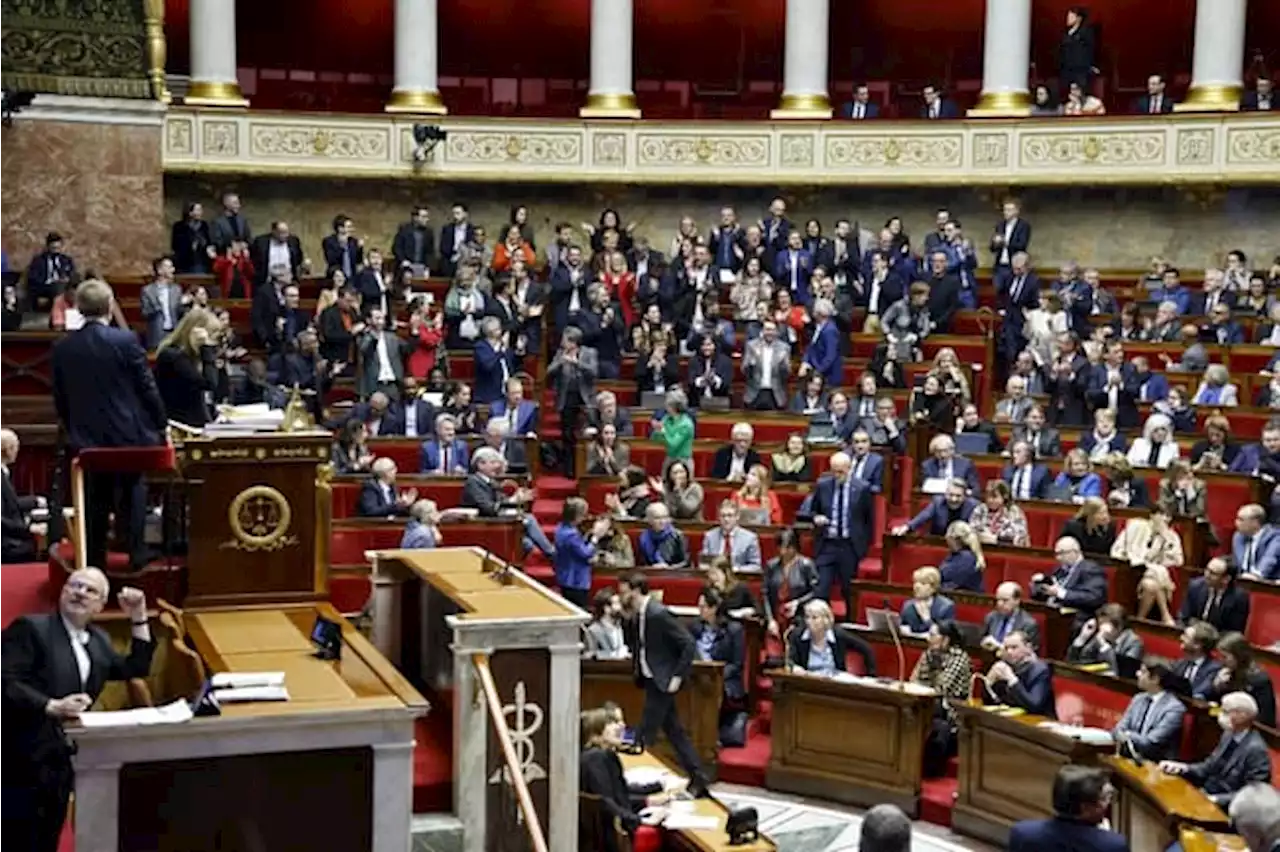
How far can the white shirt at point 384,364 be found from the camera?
13734mm

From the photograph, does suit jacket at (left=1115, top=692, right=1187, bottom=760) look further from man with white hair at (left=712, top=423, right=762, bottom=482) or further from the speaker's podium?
man with white hair at (left=712, top=423, right=762, bottom=482)

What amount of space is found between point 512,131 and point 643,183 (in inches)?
56.9

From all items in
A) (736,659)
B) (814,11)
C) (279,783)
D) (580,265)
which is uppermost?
(814,11)

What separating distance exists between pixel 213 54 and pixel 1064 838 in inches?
601

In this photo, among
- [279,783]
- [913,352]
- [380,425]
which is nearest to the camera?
[279,783]

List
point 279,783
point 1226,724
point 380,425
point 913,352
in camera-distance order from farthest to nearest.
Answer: point 913,352 → point 380,425 → point 1226,724 → point 279,783

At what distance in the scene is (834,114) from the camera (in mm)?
21078

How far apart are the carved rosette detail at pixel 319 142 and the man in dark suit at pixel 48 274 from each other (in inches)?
180

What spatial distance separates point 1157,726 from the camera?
8758 millimetres

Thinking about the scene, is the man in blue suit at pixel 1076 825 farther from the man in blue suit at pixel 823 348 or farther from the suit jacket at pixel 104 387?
the man in blue suit at pixel 823 348

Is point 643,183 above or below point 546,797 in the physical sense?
above

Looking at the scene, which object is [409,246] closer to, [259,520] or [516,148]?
[516,148]

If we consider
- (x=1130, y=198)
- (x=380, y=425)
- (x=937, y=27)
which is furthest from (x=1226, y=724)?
(x=937, y=27)

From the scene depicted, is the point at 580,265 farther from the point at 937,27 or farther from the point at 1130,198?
the point at 937,27
